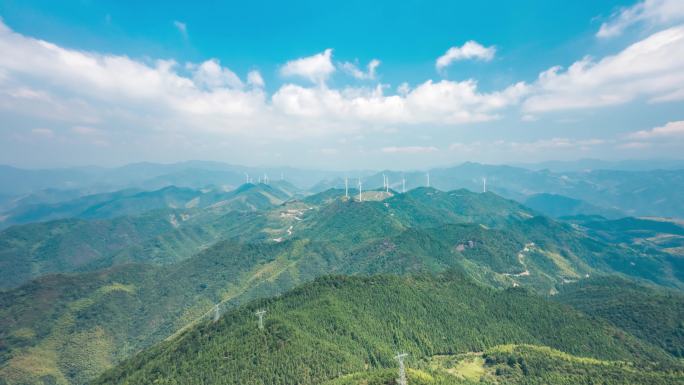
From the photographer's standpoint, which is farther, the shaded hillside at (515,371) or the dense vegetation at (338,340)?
the dense vegetation at (338,340)

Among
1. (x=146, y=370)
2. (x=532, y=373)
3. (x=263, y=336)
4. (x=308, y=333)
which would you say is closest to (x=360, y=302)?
(x=308, y=333)

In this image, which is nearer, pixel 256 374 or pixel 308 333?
pixel 256 374

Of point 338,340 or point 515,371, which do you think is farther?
point 338,340

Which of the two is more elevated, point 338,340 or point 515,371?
point 338,340

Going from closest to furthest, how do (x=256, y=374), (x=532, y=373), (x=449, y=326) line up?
(x=256, y=374), (x=532, y=373), (x=449, y=326)

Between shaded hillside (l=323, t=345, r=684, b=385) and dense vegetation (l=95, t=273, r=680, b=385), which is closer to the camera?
shaded hillside (l=323, t=345, r=684, b=385)

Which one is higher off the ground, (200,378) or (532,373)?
(200,378)

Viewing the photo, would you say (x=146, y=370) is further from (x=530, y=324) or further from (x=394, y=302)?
(x=530, y=324)

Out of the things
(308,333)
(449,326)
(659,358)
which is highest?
(308,333)
